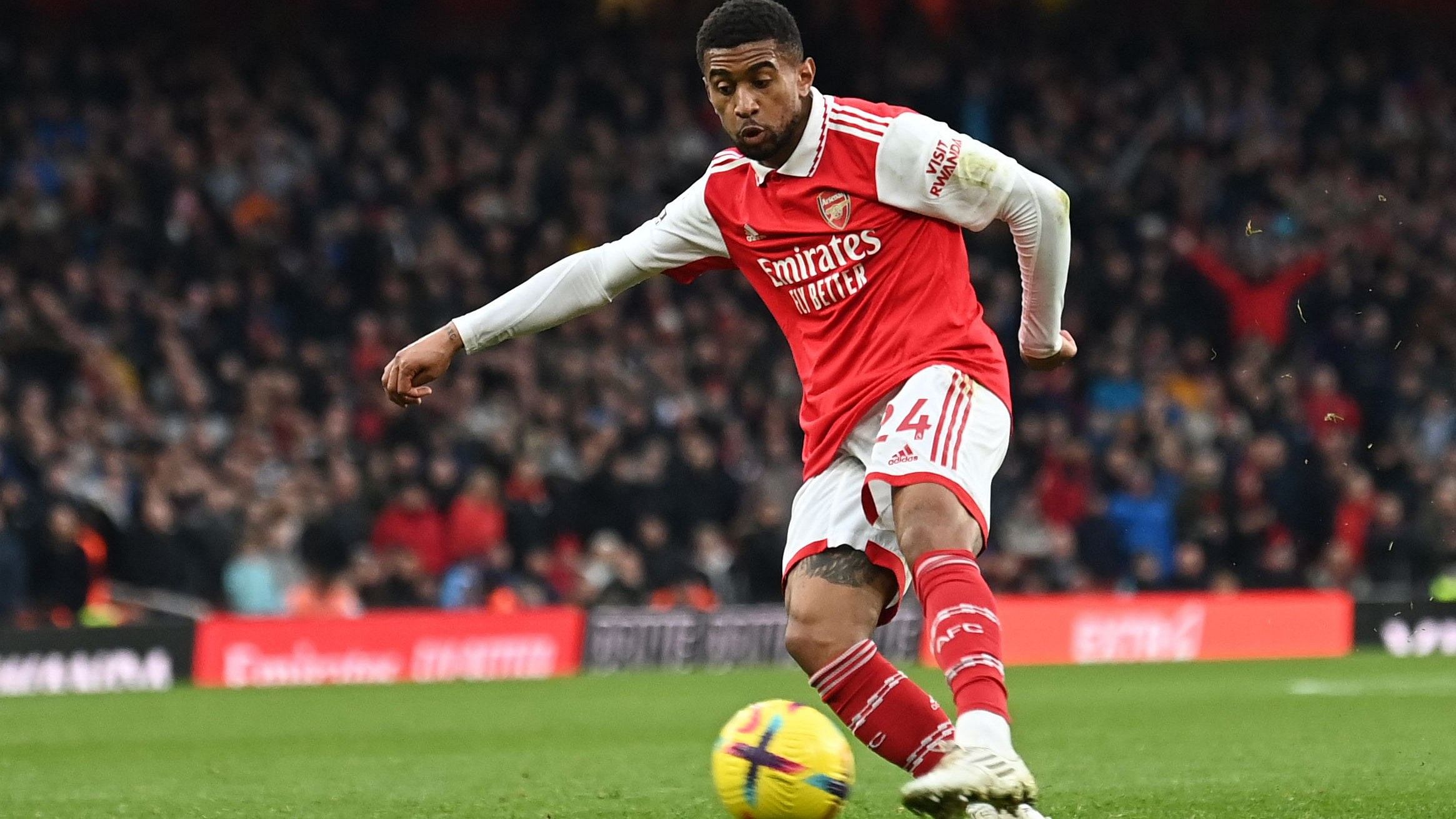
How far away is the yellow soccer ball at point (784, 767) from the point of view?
5.09 m

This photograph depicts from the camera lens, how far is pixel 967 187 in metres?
5.04

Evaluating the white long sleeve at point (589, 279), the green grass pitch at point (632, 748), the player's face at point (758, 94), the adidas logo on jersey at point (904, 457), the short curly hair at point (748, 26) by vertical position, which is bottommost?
the green grass pitch at point (632, 748)

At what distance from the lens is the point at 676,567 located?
1583 centimetres

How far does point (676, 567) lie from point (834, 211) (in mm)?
10823

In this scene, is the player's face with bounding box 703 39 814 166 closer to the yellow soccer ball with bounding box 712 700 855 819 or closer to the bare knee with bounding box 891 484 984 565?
the bare knee with bounding box 891 484 984 565

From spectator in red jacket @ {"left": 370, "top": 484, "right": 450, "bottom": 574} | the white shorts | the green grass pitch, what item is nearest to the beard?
the white shorts

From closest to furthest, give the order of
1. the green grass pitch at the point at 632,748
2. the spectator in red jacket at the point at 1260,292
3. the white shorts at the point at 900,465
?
the white shorts at the point at 900,465 → the green grass pitch at the point at 632,748 → the spectator in red jacket at the point at 1260,292

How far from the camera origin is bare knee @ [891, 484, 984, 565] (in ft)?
15.8

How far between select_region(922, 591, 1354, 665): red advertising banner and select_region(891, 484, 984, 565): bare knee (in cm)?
1101

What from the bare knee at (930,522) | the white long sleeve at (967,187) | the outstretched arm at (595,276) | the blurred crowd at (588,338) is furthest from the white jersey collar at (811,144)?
the blurred crowd at (588,338)

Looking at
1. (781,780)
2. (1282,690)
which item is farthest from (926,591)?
(1282,690)

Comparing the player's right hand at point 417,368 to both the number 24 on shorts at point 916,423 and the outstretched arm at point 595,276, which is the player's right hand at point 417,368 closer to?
the outstretched arm at point 595,276

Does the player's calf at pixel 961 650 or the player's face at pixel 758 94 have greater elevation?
the player's face at pixel 758 94

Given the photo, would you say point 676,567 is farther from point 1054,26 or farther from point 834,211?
point 834,211
